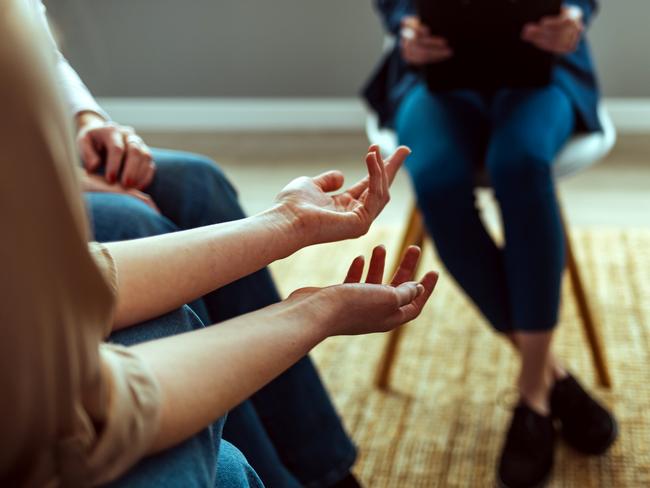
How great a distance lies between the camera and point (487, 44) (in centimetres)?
138

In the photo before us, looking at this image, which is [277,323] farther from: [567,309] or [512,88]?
[567,309]

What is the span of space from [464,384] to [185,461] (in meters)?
1.05

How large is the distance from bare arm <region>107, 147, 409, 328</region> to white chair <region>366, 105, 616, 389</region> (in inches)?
21.5

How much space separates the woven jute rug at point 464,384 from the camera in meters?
1.37

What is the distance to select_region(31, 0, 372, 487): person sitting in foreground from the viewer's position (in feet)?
3.38

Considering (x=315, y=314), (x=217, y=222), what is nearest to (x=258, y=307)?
(x=217, y=222)

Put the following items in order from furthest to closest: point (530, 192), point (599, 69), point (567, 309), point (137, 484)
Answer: point (599, 69), point (567, 309), point (530, 192), point (137, 484)

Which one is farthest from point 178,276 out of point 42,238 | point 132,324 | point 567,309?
point 567,309

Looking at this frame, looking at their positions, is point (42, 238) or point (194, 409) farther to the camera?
point (194, 409)

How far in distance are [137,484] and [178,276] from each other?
9.5 inches

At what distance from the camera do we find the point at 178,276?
2.51ft

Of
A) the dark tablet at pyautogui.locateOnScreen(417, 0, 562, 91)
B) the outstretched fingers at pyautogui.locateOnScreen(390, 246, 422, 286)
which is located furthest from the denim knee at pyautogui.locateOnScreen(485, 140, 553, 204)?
the outstretched fingers at pyautogui.locateOnScreen(390, 246, 422, 286)

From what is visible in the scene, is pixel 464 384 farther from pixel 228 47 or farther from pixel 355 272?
pixel 228 47

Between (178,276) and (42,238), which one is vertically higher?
(42,238)
